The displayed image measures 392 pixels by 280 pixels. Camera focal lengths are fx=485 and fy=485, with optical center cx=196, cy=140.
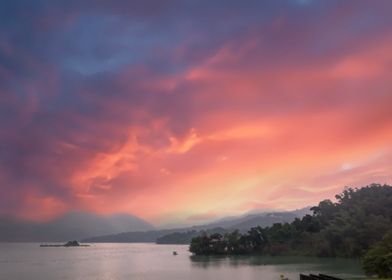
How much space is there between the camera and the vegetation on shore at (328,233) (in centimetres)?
11619

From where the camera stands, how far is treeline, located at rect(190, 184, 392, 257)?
116312 millimetres

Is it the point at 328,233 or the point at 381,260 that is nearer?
the point at 381,260

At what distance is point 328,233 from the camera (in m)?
126

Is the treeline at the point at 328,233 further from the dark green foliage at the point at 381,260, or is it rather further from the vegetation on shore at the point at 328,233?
the dark green foliage at the point at 381,260

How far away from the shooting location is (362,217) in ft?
397

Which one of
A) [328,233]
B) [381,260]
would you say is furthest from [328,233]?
[381,260]

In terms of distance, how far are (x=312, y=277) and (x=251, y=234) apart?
121801mm

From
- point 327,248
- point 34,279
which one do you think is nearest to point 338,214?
point 327,248

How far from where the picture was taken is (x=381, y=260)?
126ft

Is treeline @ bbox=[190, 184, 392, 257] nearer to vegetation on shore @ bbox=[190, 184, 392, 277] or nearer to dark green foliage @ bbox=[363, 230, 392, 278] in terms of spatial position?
vegetation on shore @ bbox=[190, 184, 392, 277]

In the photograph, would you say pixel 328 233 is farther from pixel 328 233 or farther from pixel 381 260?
pixel 381 260

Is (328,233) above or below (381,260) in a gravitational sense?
above

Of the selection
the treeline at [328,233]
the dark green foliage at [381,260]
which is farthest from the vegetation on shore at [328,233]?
the dark green foliage at [381,260]

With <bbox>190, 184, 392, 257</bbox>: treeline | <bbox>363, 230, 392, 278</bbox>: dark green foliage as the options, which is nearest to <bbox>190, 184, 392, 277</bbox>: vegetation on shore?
<bbox>190, 184, 392, 257</bbox>: treeline
